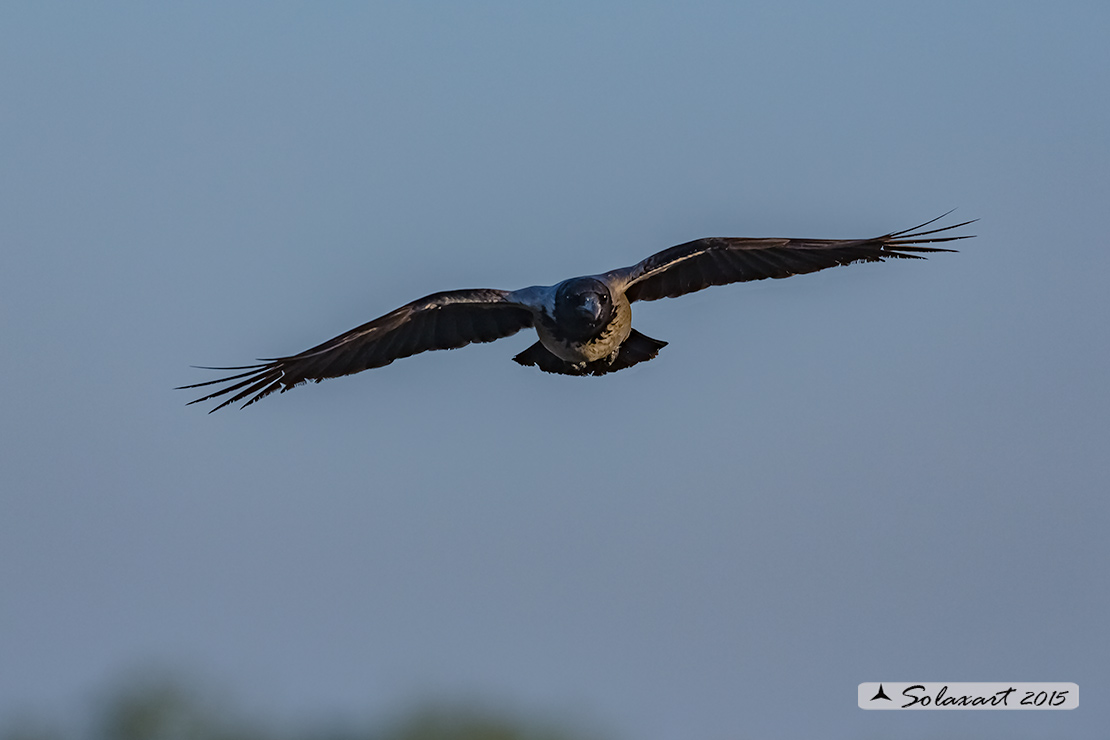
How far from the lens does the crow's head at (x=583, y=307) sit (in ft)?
42.7

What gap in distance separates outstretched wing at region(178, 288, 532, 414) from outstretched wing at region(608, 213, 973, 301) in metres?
1.19

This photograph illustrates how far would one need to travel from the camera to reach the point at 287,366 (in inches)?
551

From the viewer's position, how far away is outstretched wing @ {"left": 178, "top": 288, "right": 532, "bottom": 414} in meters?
13.8

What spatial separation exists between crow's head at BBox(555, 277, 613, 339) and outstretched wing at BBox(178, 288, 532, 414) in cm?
85

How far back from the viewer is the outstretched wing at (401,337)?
1381 cm

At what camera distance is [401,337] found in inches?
555

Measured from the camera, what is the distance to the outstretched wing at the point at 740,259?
44.3ft

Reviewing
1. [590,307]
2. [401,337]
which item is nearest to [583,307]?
[590,307]

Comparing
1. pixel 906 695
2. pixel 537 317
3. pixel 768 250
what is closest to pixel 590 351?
pixel 537 317

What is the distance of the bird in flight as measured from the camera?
1348 centimetres

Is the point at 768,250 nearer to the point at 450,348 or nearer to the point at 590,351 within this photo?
the point at 590,351

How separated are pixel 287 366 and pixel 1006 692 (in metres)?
7.63

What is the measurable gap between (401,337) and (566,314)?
5.77ft

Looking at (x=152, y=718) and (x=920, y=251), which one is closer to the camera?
(x=920, y=251)
